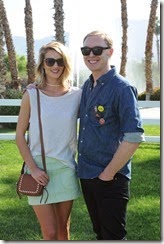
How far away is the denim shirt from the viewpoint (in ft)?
7.97

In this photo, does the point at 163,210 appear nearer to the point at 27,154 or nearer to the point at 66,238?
the point at 66,238

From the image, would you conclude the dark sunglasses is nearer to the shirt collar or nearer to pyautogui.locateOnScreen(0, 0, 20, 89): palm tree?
the shirt collar

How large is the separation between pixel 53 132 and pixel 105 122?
338 millimetres

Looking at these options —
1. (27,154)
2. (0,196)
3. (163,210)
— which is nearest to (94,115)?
(27,154)

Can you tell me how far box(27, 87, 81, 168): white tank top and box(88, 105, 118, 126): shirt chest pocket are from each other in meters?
0.20

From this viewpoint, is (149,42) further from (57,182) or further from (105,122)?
(105,122)

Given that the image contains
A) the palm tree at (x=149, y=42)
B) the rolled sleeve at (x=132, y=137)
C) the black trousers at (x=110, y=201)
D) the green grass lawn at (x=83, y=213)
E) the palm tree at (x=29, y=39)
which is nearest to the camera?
the rolled sleeve at (x=132, y=137)

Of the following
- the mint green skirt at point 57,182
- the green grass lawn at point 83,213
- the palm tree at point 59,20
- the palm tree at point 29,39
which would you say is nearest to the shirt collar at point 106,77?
the mint green skirt at point 57,182

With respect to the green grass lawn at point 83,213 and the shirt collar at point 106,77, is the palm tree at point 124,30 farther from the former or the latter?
the shirt collar at point 106,77

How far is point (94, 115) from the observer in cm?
252

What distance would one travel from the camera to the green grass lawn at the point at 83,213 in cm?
399

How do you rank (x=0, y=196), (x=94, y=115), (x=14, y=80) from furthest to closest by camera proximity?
(x=14, y=80), (x=0, y=196), (x=94, y=115)

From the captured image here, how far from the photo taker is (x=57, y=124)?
2.66 m

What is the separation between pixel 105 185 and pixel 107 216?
178 millimetres
